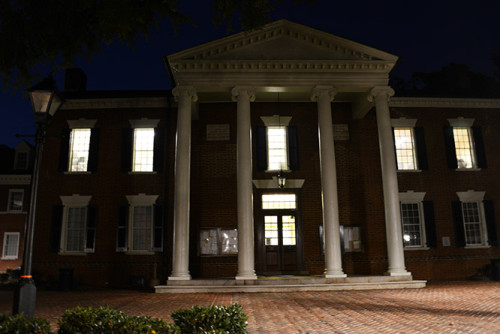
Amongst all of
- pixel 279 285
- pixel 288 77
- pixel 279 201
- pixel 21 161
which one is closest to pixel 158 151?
pixel 279 201

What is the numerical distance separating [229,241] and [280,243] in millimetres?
2317

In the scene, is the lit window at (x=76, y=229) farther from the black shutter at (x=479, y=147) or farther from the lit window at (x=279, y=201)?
the black shutter at (x=479, y=147)

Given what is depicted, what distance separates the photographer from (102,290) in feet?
53.6

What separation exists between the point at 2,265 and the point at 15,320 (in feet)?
97.7

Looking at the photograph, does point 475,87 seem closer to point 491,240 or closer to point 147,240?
point 491,240

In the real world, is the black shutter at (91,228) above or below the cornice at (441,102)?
below

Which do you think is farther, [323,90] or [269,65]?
[323,90]

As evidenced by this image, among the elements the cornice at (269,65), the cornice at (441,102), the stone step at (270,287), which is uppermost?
the cornice at (269,65)

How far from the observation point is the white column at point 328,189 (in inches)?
586

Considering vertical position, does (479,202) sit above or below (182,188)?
below

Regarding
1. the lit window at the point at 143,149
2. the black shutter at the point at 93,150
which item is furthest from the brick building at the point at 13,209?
the lit window at the point at 143,149

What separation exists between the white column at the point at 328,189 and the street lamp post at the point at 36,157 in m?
10.7

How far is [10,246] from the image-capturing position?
3050 cm

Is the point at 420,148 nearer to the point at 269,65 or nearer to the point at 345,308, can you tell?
the point at 269,65
